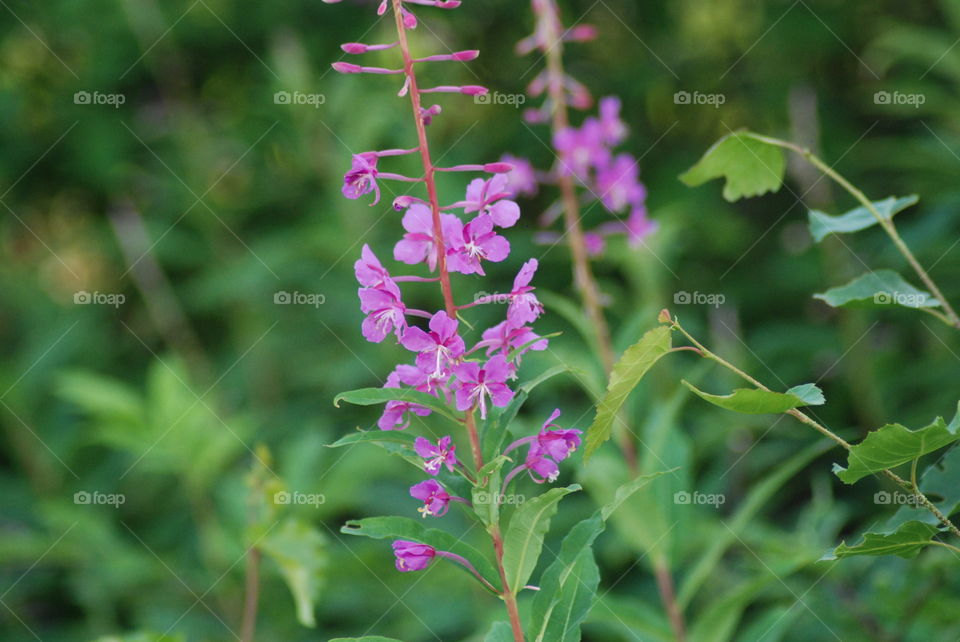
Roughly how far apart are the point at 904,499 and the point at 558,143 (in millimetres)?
1704

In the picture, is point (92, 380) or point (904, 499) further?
point (92, 380)

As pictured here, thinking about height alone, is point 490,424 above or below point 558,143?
below

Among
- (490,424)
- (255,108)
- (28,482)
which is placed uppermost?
(255,108)

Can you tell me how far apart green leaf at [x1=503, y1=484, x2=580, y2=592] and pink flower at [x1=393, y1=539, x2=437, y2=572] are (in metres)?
0.13

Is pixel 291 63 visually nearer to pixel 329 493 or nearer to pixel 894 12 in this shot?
pixel 329 493

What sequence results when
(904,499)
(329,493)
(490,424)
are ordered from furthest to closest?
(329,493), (904,499), (490,424)

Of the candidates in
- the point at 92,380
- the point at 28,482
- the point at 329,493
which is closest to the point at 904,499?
the point at 329,493

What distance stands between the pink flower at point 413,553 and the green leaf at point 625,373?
0.37 meters

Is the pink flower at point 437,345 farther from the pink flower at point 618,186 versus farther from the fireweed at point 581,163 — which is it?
the pink flower at point 618,186

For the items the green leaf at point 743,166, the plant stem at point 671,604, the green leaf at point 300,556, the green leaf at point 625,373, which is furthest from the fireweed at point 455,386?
the plant stem at point 671,604

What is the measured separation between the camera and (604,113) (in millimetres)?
3389

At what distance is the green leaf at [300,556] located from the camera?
90.9 inches

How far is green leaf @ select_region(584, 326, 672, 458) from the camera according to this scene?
4.90ft

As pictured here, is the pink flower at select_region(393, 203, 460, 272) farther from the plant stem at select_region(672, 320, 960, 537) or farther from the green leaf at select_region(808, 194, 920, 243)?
the green leaf at select_region(808, 194, 920, 243)
